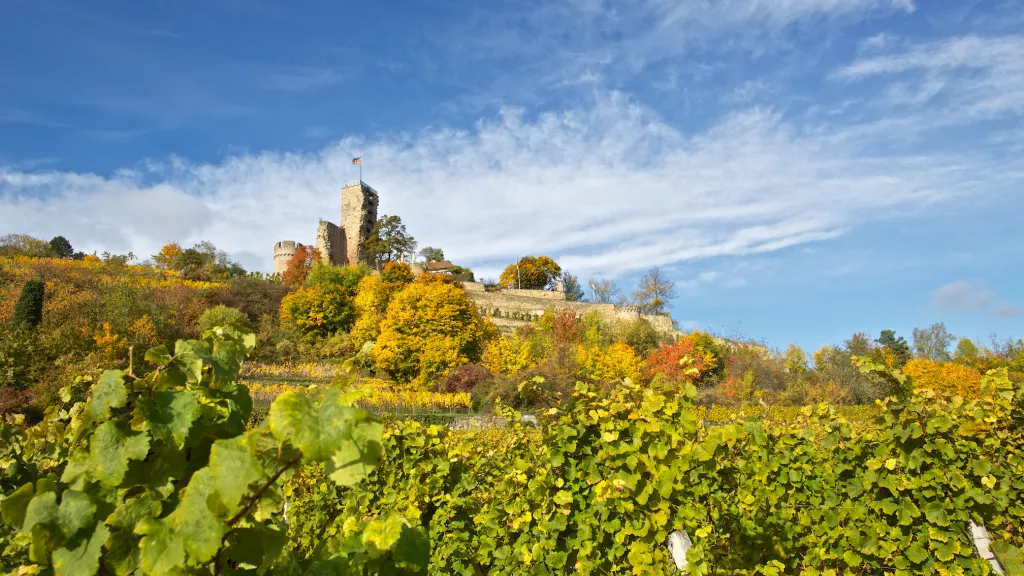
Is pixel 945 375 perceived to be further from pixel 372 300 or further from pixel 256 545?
pixel 256 545

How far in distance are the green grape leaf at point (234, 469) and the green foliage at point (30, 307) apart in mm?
25771

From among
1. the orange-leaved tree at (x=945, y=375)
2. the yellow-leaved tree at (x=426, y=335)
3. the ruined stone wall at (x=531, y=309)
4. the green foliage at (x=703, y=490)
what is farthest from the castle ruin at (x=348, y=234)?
the green foliage at (x=703, y=490)

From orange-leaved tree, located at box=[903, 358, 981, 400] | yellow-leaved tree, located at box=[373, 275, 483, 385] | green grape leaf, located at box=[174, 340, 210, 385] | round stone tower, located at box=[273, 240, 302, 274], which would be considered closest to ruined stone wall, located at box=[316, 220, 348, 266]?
round stone tower, located at box=[273, 240, 302, 274]

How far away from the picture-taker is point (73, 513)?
1328mm

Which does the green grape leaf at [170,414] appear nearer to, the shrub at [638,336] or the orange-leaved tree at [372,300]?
the orange-leaved tree at [372,300]

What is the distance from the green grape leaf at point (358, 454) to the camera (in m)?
1.01

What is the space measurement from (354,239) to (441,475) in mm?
52784

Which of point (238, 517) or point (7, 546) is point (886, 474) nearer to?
point (238, 517)

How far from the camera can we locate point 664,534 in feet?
10.2

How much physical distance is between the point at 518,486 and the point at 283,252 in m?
51.1

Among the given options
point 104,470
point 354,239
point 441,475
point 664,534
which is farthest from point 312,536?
point 354,239

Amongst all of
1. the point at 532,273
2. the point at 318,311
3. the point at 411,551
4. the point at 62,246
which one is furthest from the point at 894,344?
the point at 62,246

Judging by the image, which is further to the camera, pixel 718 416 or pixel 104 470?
pixel 718 416

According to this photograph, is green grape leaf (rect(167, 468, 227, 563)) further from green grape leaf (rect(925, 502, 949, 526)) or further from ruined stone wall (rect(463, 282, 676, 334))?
ruined stone wall (rect(463, 282, 676, 334))
